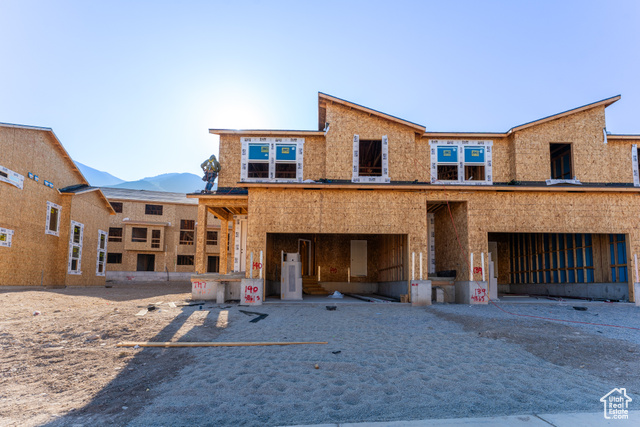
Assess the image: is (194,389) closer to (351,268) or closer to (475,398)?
(475,398)

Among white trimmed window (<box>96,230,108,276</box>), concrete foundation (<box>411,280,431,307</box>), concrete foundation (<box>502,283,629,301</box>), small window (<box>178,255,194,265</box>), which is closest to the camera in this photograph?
concrete foundation (<box>411,280,431,307</box>)

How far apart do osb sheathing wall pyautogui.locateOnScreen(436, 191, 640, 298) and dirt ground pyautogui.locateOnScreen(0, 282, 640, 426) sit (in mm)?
5029

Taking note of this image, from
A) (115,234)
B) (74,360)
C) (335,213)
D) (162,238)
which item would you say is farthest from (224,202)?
(115,234)

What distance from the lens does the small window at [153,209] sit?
39109 millimetres

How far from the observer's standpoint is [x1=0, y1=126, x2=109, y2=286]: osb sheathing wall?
1691 centimetres

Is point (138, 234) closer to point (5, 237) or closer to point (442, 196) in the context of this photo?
point (5, 237)

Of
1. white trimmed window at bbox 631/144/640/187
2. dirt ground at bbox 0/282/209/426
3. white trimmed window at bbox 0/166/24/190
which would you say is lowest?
dirt ground at bbox 0/282/209/426

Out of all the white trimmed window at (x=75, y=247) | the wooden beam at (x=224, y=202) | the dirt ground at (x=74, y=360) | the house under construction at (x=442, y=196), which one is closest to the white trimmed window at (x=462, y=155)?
the house under construction at (x=442, y=196)

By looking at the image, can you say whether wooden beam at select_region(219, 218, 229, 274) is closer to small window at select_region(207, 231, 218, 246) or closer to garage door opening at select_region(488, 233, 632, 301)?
garage door opening at select_region(488, 233, 632, 301)

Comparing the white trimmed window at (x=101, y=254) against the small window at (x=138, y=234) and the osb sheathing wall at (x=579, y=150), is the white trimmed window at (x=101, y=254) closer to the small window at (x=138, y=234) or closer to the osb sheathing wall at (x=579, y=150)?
the small window at (x=138, y=234)

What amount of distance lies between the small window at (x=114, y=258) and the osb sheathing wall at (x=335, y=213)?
29190 mm

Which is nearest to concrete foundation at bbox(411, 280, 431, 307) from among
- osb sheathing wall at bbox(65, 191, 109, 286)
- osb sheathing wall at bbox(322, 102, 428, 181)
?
osb sheathing wall at bbox(322, 102, 428, 181)

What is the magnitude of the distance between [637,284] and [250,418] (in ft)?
55.6

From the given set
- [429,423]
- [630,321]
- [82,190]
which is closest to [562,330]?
[630,321]
